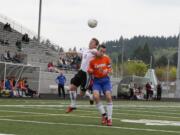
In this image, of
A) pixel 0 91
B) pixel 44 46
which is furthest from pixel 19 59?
pixel 44 46

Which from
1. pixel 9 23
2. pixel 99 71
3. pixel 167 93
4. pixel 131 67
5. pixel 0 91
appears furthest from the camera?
pixel 131 67

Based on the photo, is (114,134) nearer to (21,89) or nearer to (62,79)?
(21,89)

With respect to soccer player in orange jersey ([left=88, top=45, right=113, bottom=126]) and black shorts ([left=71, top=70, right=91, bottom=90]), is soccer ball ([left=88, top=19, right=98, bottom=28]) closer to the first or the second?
black shorts ([left=71, top=70, right=91, bottom=90])

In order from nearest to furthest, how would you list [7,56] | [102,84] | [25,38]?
[102,84] → [7,56] → [25,38]

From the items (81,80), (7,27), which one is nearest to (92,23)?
(81,80)

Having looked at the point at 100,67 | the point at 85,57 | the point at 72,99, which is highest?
the point at 85,57

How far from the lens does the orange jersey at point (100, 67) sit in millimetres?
13711

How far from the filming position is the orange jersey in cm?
1371

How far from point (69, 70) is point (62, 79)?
9.49m

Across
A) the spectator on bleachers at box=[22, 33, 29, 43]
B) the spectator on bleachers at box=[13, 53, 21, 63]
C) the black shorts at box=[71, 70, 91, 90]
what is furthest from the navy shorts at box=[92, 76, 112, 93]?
the spectator on bleachers at box=[22, 33, 29, 43]

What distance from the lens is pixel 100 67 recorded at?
45.0 ft

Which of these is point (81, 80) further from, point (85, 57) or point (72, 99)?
point (85, 57)

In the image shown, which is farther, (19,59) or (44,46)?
(44,46)

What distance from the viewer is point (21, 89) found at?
1404 inches
